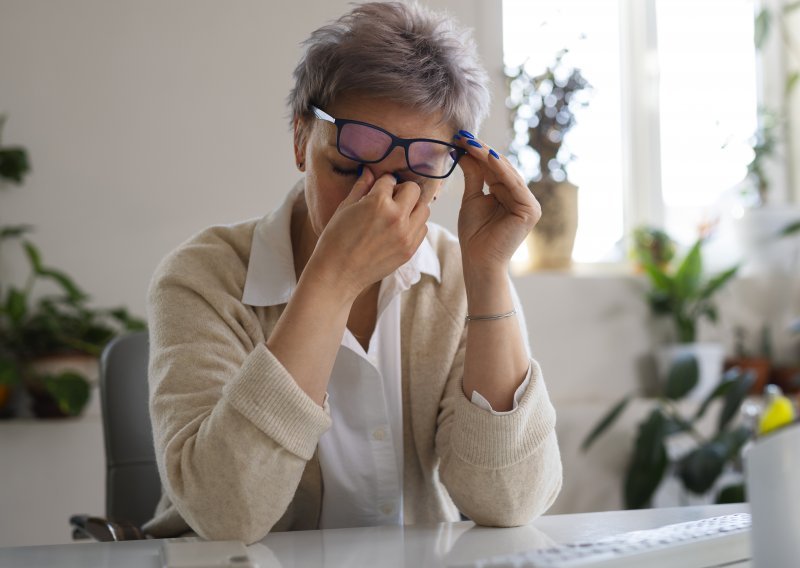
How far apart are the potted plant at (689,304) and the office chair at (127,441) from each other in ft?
6.89

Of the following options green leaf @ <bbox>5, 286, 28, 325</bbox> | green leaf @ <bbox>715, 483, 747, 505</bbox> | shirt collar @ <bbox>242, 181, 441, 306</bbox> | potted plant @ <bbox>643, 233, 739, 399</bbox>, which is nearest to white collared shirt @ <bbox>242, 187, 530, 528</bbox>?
shirt collar @ <bbox>242, 181, 441, 306</bbox>

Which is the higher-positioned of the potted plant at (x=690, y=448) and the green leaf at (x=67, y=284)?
the green leaf at (x=67, y=284)

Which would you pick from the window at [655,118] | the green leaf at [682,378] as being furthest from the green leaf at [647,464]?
the window at [655,118]

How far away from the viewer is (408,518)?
1.34 metres

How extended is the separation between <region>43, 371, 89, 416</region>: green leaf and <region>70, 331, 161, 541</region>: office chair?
3.08 feet

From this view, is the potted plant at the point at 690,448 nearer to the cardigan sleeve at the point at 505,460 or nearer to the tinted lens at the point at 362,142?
the cardigan sleeve at the point at 505,460

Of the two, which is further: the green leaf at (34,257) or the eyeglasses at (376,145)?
the green leaf at (34,257)

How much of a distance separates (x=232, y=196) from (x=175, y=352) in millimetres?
1664

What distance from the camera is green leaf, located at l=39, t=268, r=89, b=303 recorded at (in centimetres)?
248

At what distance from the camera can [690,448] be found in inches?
120

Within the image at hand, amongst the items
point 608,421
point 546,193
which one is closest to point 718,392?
point 608,421

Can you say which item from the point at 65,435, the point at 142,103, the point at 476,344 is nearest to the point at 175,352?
the point at 476,344

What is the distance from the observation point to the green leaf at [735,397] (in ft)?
9.46

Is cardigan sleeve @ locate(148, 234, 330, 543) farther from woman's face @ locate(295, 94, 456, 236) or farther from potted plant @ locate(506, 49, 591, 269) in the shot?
potted plant @ locate(506, 49, 591, 269)
